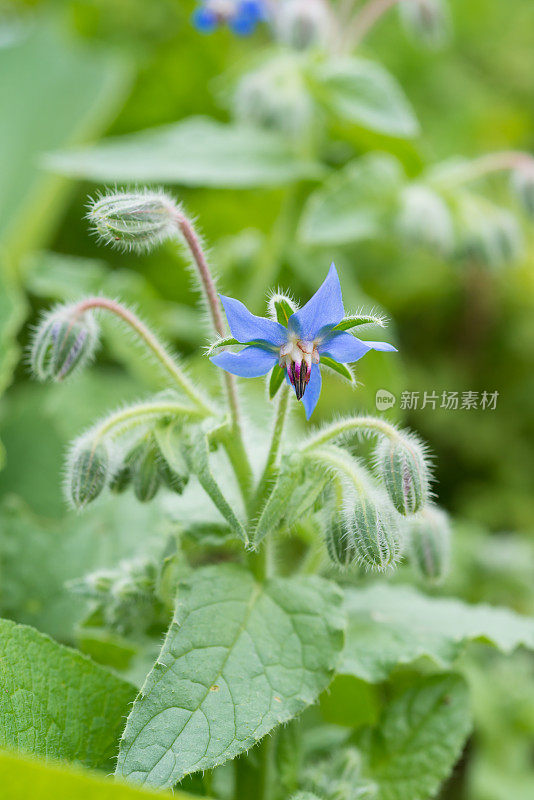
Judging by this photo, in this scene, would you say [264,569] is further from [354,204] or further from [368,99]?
[368,99]

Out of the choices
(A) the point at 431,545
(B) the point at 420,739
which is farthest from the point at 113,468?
(B) the point at 420,739

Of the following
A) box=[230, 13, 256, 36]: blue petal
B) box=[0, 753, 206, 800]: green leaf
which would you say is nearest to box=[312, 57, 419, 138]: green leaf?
box=[230, 13, 256, 36]: blue petal

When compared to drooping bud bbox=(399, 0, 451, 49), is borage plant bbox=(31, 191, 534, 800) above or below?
below

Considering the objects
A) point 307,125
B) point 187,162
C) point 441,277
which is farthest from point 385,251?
point 187,162

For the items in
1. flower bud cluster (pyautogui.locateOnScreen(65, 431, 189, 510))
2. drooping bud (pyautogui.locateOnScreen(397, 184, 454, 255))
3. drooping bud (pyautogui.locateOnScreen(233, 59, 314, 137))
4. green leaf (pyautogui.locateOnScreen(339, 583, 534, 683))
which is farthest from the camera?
A: drooping bud (pyautogui.locateOnScreen(233, 59, 314, 137))

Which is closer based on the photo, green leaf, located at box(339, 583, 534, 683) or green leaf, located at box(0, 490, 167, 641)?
green leaf, located at box(339, 583, 534, 683)

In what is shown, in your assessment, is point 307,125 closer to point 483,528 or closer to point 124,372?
point 124,372

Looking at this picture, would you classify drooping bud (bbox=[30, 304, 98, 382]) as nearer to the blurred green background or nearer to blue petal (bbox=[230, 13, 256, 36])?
the blurred green background
